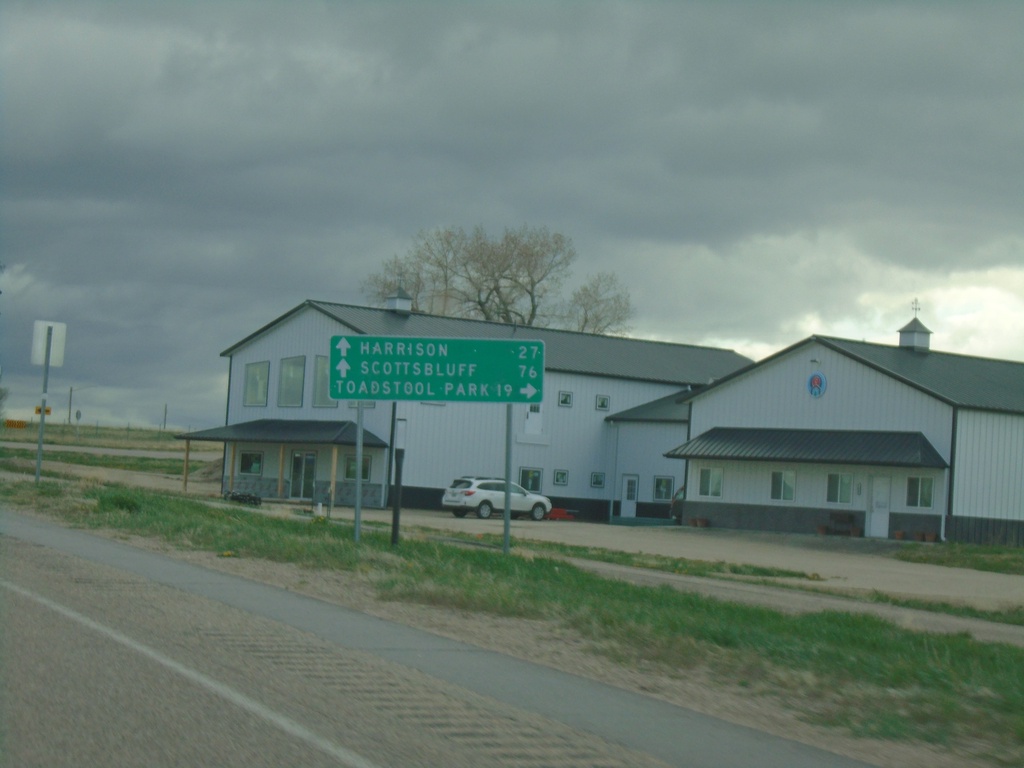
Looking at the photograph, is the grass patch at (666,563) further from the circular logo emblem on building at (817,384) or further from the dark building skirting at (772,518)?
the circular logo emblem on building at (817,384)

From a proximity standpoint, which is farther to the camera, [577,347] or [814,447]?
[577,347]

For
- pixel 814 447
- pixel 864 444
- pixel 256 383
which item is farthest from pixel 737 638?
pixel 256 383

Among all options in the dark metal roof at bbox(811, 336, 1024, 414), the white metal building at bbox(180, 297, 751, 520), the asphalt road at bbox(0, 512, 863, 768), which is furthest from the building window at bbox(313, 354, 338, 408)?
the asphalt road at bbox(0, 512, 863, 768)

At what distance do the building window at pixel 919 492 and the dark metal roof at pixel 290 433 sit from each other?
21.0 metres

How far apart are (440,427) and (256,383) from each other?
11.2 m

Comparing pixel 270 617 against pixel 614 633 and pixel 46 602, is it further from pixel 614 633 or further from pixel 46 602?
pixel 614 633

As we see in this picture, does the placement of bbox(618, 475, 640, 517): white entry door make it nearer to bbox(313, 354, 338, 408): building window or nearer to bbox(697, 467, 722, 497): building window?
bbox(697, 467, 722, 497): building window

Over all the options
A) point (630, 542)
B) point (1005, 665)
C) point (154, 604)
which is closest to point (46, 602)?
point (154, 604)

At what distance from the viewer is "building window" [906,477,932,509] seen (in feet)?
135

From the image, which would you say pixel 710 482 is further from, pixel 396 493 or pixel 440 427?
pixel 396 493

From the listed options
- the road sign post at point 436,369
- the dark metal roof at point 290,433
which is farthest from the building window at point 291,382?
the road sign post at point 436,369

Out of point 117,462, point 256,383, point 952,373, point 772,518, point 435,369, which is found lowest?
point 117,462

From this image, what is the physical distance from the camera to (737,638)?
1182 cm

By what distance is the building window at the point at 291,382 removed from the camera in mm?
54500
